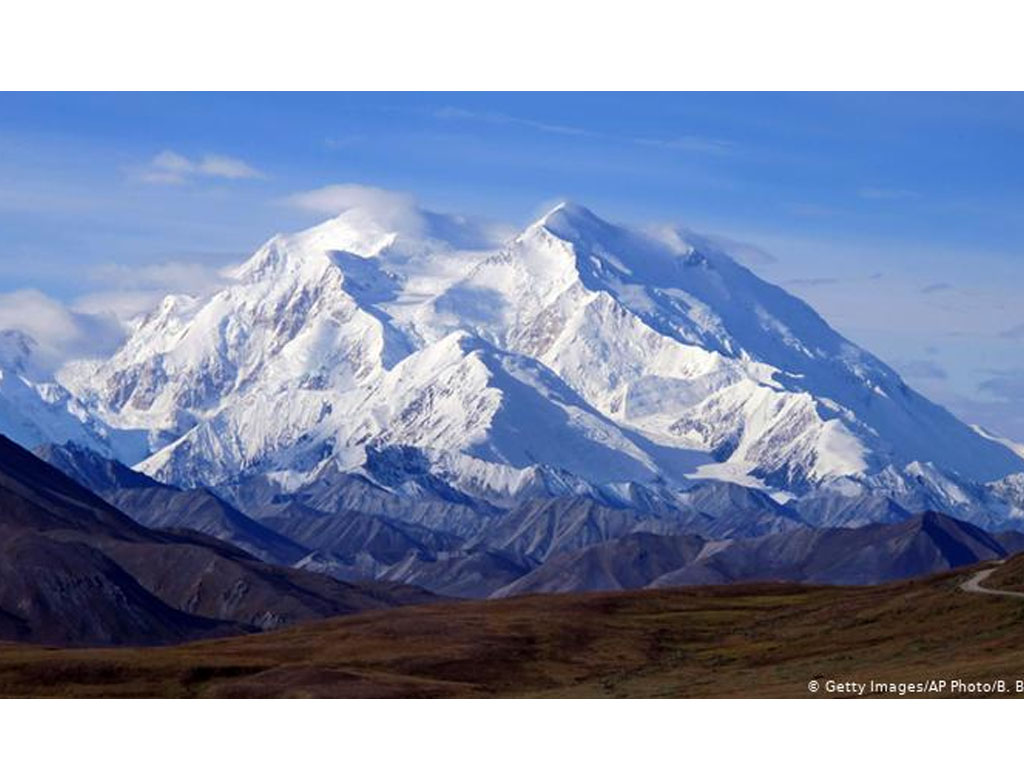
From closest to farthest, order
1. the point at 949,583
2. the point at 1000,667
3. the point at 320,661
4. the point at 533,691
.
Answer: the point at 1000,667
the point at 533,691
the point at 320,661
the point at 949,583

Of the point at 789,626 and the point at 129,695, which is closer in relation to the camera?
the point at 129,695

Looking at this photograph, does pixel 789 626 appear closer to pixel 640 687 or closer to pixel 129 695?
pixel 640 687

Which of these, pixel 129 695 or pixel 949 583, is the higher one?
pixel 949 583

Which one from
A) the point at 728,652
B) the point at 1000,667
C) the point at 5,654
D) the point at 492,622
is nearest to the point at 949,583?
the point at 728,652

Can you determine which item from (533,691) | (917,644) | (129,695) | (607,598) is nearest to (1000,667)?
(917,644)

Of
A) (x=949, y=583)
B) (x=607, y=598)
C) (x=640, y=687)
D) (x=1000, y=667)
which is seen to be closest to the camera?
(x=1000, y=667)

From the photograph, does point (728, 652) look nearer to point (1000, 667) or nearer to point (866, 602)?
point (866, 602)
